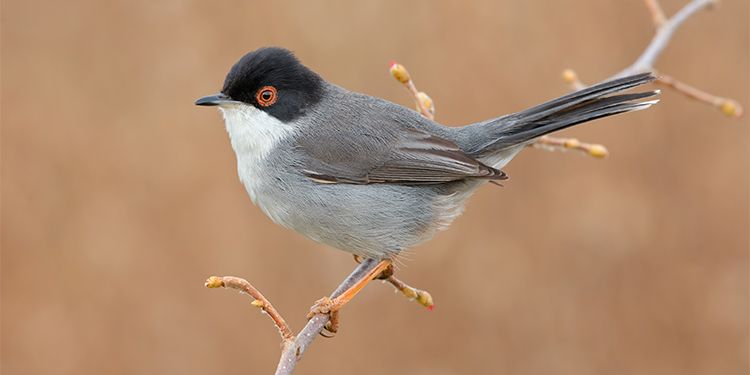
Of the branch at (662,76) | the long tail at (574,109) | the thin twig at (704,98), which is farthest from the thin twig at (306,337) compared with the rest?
the thin twig at (704,98)

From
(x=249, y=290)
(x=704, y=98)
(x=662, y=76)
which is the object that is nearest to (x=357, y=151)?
(x=249, y=290)

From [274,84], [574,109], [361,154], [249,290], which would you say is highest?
[574,109]

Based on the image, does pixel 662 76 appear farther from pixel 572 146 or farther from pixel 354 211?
pixel 354 211

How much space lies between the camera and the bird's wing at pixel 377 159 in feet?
15.6

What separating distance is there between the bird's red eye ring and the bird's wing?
0.95 feet

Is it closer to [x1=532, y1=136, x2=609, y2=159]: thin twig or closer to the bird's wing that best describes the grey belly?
the bird's wing

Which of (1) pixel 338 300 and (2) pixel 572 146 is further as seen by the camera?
(2) pixel 572 146

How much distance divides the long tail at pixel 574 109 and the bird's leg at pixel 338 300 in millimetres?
971

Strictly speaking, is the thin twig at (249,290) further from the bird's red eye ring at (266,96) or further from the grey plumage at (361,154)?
the bird's red eye ring at (266,96)

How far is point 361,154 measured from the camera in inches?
189

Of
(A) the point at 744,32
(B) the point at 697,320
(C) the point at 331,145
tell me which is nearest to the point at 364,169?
(C) the point at 331,145

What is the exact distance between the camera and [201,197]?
366 inches

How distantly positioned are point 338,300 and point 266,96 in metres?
1.20

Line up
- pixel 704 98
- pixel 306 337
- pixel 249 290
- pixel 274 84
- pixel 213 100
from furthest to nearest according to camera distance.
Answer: pixel 704 98, pixel 274 84, pixel 213 100, pixel 306 337, pixel 249 290
